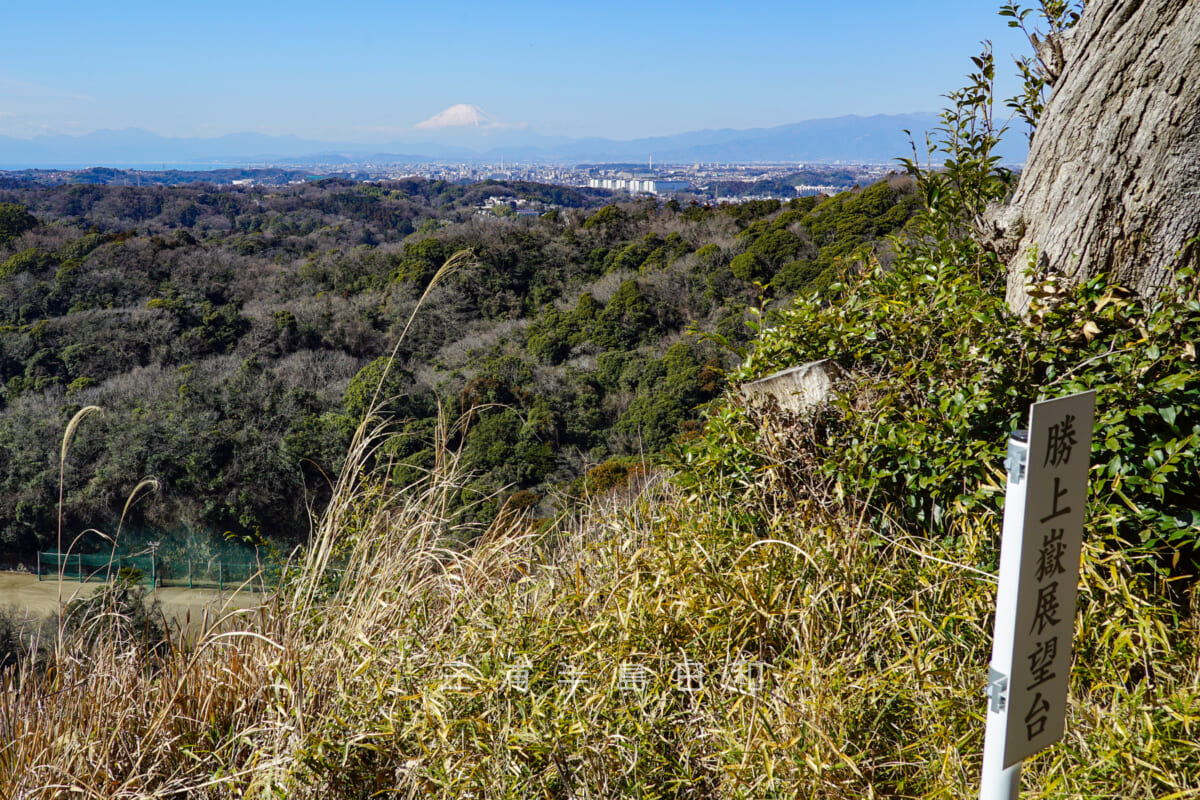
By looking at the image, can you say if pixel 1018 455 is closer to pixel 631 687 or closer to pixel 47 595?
pixel 631 687

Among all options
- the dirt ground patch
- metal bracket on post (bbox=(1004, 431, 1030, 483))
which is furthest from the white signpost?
the dirt ground patch

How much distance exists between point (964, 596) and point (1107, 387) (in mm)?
572

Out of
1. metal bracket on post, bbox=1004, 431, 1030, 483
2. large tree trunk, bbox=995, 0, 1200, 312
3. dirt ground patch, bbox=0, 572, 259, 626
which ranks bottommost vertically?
dirt ground patch, bbox=0, 572, 259, 626

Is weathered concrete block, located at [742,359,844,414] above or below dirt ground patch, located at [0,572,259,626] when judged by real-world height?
above

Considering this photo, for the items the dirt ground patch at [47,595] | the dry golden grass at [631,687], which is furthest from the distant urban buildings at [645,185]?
the dry golden grass at [631,687]

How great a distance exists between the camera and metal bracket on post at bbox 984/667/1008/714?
115 cm

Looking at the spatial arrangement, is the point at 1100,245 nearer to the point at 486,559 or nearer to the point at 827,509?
the point at 827,509

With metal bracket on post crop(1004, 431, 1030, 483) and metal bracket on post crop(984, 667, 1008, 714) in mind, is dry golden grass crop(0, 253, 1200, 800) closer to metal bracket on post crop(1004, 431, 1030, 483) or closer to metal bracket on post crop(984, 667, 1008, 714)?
metal bracket on post crop(984, 667, 1008, 714)

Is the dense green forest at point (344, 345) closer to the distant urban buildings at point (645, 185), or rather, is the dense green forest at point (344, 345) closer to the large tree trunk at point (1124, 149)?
the large tree trunk at point (1124, 149)

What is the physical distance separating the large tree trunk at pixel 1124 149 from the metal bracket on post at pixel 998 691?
1491 millimetres

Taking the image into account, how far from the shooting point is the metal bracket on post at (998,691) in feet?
3.76

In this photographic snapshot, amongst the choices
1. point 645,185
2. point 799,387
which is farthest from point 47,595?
point 645,185

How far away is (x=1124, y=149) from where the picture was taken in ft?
7.14

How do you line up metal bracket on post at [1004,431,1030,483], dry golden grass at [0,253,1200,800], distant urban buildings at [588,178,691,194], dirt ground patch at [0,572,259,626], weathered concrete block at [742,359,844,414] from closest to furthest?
1. metal bracket on post at [1004,431,1030,483]
2. dry golden grass at [0,253,1200,800]
3. weathered concrete block at [742,359,844,414]
4. dirt ground patch at [0,572,259,626]
5. distant urban buildings at [588,178,691,194]
